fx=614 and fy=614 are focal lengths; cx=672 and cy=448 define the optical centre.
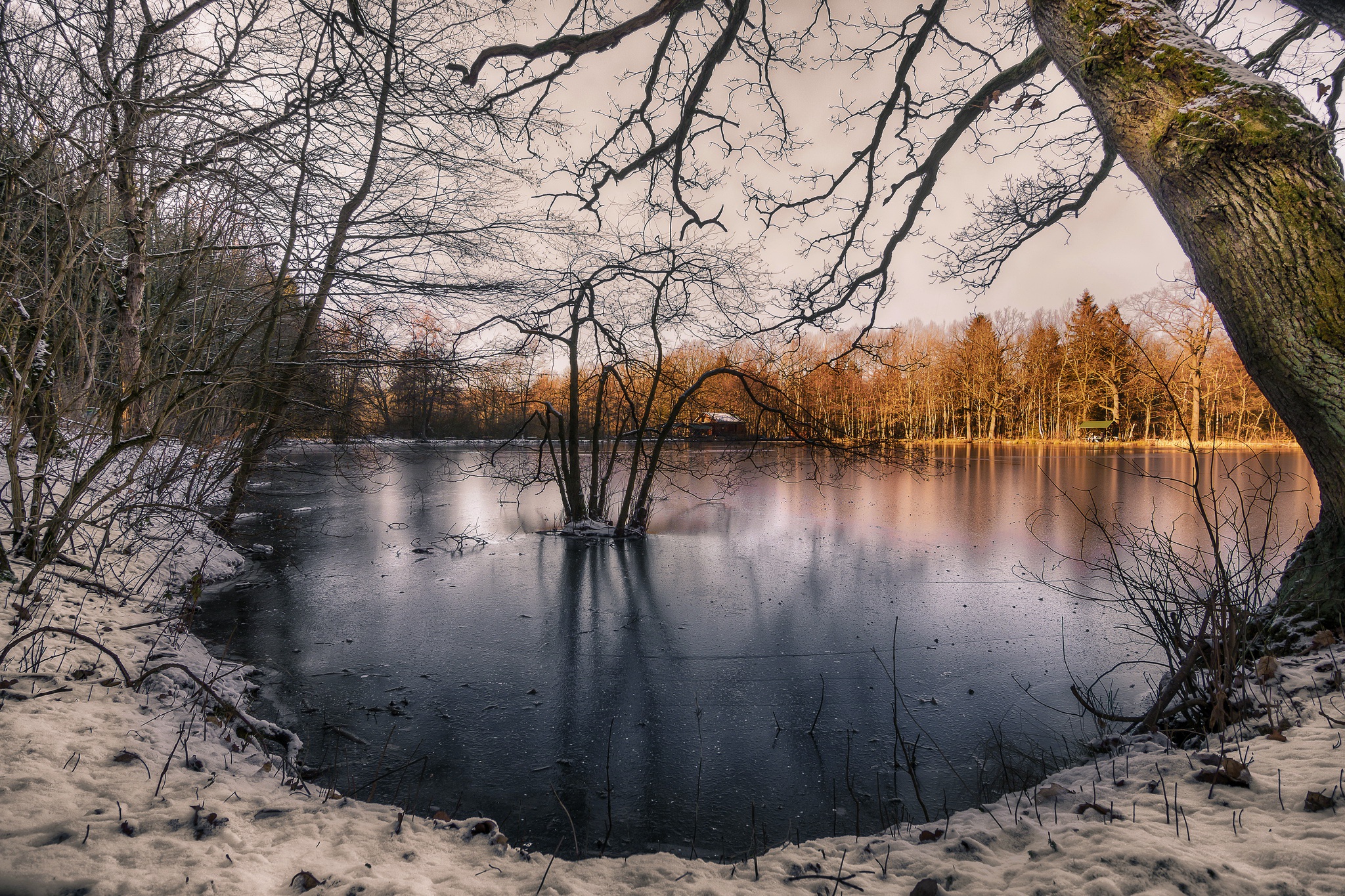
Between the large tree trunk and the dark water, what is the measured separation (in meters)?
0.61

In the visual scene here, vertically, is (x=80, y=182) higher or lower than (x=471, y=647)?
higher

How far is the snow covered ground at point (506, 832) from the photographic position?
1911 millimetres

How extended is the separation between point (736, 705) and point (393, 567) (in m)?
6.44

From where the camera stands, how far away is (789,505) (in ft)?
52.1

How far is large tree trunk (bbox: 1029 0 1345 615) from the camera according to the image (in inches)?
111

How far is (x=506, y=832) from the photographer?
2.98m

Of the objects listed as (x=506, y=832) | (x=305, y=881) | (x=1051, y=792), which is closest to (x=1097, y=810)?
(x=1051, y=792)

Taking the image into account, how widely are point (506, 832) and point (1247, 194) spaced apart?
4687 millimetres

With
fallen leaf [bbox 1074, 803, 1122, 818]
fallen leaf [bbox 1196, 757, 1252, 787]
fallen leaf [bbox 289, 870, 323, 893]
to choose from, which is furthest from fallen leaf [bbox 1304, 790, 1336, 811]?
fallen leaf [bbox 289, 870, 323, 893]

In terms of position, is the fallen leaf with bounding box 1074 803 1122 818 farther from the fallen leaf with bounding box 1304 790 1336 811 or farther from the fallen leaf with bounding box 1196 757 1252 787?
the fallen leaf with bounding box 1304 790 1336 811

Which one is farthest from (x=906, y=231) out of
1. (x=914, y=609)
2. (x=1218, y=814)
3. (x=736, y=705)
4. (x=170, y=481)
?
(x=170, y=481)

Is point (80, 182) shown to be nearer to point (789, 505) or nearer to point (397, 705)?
point (397, 705)

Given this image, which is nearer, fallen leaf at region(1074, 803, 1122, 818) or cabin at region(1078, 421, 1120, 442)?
fallen leaf at region(1074, 803, 1122, 818)

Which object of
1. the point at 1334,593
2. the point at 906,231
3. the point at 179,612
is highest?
the point at 906,231
